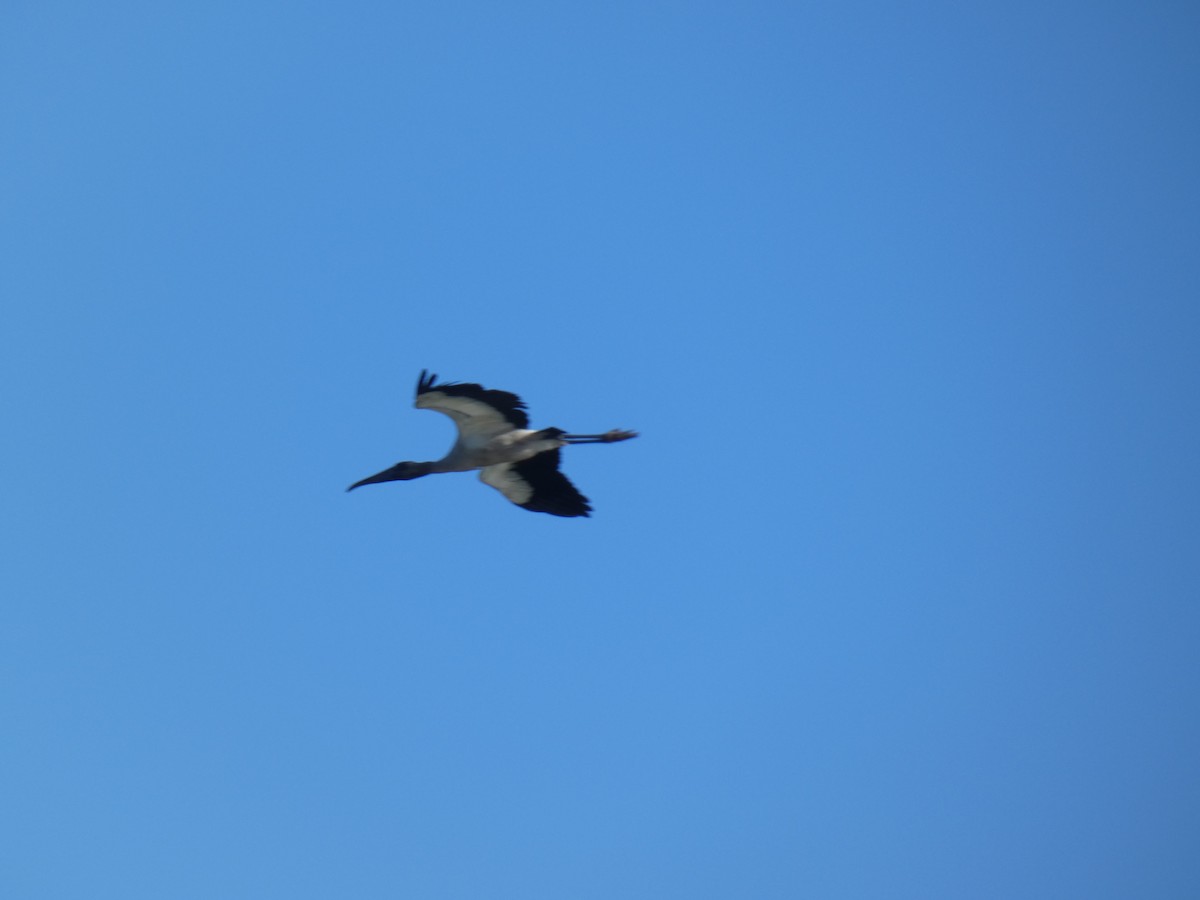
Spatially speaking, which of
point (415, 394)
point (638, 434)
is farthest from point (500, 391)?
point (638, 434)

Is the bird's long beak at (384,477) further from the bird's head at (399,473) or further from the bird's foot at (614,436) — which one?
the bird's foot at (614,436)

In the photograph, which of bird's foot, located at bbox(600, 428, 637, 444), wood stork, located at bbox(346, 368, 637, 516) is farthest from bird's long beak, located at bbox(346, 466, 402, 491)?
bird's foot, located at bbox(600, 428, 637, 444)

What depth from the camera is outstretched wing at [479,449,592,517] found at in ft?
83.1

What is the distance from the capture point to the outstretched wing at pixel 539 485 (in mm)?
25344

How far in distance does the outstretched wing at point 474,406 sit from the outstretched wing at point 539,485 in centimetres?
93

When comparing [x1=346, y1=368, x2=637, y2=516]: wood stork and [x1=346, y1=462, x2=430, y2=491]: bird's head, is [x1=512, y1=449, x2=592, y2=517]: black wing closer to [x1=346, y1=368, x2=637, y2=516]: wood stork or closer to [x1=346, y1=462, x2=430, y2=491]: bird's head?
[x1=346, y1=368, x2=637, y2=516]: wood stork

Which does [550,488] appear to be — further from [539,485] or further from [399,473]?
[399,473]

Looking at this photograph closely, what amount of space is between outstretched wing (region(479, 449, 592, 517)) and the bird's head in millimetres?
1139

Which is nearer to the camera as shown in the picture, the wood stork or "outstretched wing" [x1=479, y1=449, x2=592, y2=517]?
the wood stork

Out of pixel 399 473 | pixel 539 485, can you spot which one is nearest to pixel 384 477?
pixel 399 473

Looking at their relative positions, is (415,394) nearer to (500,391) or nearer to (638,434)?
(500,391)

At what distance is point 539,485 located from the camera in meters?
25.6

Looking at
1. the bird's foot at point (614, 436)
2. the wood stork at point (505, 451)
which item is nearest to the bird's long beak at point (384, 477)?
the wood stork at point (505, 451)

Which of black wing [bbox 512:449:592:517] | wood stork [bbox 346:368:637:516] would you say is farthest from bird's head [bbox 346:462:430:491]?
black wing [bbox 512:449:592:517]
